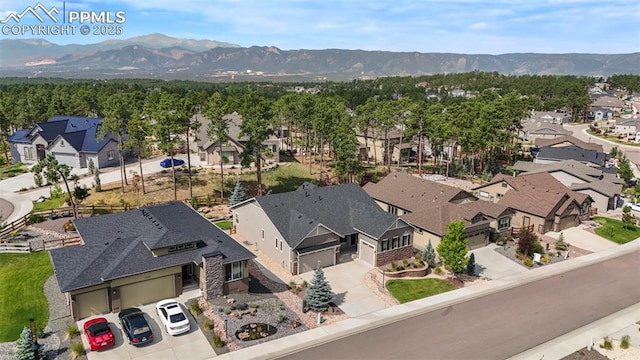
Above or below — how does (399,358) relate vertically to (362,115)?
below

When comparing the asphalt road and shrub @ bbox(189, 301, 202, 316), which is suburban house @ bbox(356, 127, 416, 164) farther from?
shrub @ bbox(189, 301, 202, 316)

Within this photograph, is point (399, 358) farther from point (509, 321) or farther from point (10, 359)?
point (10, 359)

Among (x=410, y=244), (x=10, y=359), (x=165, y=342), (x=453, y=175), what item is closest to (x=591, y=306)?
(x=410, y=244)

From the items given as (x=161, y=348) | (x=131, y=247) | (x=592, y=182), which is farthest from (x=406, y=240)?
(x=592, y=182)

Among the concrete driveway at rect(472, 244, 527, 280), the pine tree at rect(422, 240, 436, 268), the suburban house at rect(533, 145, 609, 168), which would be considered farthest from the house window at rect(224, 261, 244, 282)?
the suburban house at rect(533, 145, 609, 168)

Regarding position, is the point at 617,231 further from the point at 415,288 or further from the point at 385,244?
the point at 415,288

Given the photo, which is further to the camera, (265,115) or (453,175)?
(453,175)
